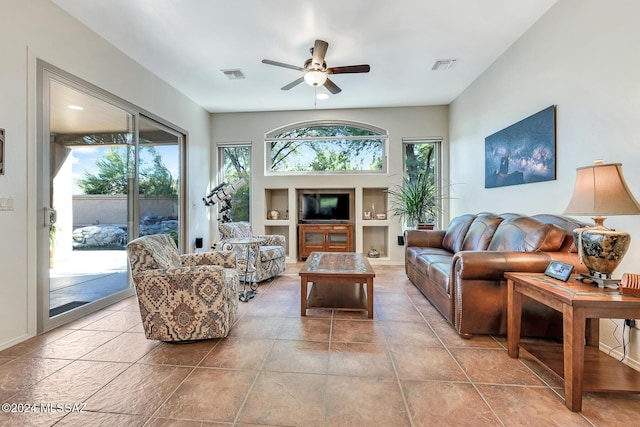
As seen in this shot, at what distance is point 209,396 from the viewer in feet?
5.23

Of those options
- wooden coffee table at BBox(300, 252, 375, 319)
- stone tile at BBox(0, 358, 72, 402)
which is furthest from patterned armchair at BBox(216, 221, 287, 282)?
stone tile at BBox(0, 358, 72, 402)

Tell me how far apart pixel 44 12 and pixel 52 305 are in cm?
258

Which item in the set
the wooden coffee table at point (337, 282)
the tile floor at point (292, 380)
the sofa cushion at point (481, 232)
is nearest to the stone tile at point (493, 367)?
the tile floor at point (292, 380)

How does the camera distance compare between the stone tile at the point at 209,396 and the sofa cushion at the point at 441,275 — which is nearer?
the stone tile at the point at 209,396

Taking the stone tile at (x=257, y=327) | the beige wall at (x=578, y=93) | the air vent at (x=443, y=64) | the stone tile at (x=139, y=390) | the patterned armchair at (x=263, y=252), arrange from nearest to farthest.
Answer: the stone tile at (x=139, y=390)
the beige wall at (x=578, y=93)
the stone tile at (x=257, y=327)
the air vent at (x=443, y=64)
the patterned armchair at (x=263, y=252)

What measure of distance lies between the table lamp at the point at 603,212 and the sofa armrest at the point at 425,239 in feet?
7.71

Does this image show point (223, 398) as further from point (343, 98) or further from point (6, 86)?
point (343, 98)

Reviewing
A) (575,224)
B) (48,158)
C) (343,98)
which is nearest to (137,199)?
(48,158)

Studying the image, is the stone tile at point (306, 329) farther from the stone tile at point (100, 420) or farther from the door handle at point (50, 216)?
the door handle at point (50, 216)

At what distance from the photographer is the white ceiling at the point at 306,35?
257cm

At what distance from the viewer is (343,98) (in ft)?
15.7

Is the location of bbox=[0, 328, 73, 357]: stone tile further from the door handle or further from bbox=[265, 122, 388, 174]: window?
bbox=[265, 122, 388, 174]: window

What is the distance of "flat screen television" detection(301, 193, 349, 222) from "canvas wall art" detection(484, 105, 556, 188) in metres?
2.55

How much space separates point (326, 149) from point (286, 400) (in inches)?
182
